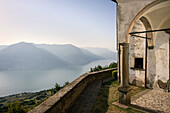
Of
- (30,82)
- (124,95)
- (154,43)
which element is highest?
(154,43)

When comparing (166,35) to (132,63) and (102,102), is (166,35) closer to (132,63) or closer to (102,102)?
(132,63)

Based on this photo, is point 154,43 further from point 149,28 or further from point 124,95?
point 124,95

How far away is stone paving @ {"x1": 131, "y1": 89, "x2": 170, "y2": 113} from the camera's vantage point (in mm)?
4836

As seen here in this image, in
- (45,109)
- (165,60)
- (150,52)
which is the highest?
(150,52)

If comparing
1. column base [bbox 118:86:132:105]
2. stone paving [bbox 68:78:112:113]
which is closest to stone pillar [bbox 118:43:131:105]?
column base [bbox 118:86:132:105]

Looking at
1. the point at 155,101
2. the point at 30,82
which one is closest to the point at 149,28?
the point at 155,101

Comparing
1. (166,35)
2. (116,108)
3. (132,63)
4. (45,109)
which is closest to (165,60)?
(166,35)

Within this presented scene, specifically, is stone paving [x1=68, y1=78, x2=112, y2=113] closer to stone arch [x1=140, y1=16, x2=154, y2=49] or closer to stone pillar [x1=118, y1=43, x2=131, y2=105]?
stone pillar [x1=118, y1=43, x2=131, y2=105]

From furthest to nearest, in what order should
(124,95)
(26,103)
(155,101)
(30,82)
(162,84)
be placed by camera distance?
(30,82)
(26,103)
(162,84)
(155,101)
(124,95)

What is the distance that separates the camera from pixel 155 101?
5.55 m

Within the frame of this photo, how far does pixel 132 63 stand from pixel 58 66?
19250 centimetres

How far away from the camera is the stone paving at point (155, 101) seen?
15.9 ft

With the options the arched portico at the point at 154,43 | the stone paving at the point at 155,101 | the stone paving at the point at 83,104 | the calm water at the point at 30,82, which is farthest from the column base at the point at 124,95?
the calm water at the point at 30,82

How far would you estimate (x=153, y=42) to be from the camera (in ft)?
23.8
